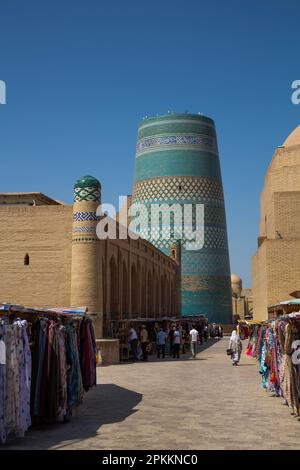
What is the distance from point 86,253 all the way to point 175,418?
29.4ft

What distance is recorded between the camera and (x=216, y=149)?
121 ft

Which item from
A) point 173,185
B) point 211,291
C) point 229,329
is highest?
point 173,185

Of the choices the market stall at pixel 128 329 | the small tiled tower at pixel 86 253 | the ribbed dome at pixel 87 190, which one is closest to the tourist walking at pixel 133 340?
the market stall at pixel 128 329

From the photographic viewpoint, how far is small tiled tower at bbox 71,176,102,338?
15.5 meters

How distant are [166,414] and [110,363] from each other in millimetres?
7784

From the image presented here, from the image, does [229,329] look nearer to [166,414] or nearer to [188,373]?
[188,373]

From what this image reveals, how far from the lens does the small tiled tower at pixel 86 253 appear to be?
1555 centimetres

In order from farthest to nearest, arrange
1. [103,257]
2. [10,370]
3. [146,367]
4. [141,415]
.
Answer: [103,257] → [146,367] → [141,415] → [10,370]

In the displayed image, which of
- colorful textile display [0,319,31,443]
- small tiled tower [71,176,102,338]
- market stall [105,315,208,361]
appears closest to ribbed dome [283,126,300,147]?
market stall [105,315,208,361]

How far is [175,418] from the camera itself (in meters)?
6.97

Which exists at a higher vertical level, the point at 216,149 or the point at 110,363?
the point at 216,149

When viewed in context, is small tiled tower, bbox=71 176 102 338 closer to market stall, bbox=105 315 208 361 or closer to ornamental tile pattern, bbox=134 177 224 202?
market stall, bbox=105 315 208 361

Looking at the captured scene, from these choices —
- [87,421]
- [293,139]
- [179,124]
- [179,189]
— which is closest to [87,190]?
[87,421]

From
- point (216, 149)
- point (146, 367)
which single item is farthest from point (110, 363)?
point (216, 149)
